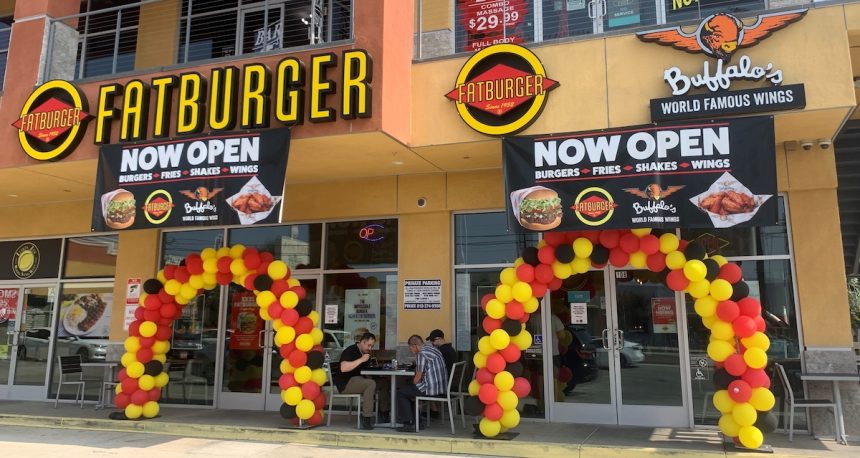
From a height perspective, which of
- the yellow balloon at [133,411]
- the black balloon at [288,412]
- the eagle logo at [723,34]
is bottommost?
the yellow balloon at [133,411]

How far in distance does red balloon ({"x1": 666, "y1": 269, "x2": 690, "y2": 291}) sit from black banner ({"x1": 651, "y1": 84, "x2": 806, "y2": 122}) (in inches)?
71.4

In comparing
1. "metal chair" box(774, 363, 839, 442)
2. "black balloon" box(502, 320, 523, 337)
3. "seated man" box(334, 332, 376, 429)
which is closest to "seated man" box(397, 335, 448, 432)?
"seated man" box(334, 332, 376, 429)

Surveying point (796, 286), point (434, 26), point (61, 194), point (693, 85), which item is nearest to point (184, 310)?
point (61, 194)

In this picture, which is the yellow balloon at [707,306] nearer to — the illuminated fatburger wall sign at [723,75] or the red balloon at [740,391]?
the red balloon at [740,391]

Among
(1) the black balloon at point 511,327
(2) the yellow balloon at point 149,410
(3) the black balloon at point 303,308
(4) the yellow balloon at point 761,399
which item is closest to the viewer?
(4) the yellow balloon at point 761,399

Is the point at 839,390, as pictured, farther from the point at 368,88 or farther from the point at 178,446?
the point at 178,446

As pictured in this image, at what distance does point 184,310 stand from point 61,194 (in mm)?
3095

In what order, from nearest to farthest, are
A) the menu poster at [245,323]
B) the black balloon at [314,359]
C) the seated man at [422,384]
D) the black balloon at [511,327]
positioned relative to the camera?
the black balloon at [511,327]
the seated man at [422,384]
the black balloon at [314,359]
the menu poster at [245,323]

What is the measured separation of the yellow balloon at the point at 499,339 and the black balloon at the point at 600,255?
140cm

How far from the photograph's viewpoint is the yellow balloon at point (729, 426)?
6.80 metres

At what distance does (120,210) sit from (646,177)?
270 inches

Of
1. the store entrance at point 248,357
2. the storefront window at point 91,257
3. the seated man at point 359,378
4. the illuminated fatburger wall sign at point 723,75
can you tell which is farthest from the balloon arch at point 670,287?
the storefront window at point 91,257

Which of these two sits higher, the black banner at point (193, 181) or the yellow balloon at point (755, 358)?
the black banner at point (193, 181)

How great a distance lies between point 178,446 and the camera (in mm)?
7762
